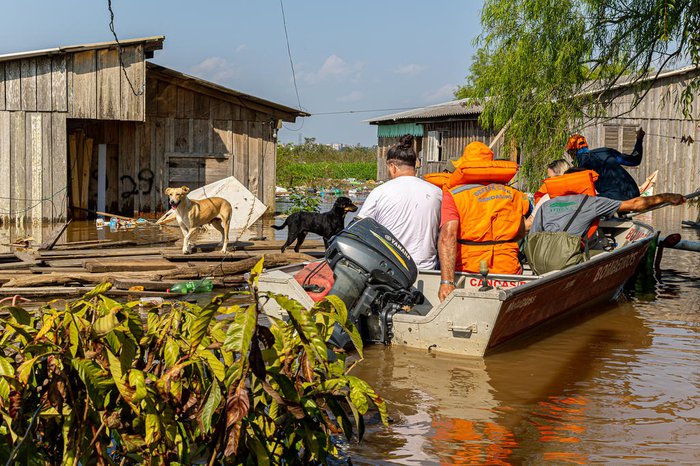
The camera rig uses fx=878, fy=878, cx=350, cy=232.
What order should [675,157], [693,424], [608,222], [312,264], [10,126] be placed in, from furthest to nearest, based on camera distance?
[675,157], [10,126], [608,222], [312,264], [693,424]

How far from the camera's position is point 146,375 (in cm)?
Answer: 404

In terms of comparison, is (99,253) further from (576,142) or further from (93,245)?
(576,142)

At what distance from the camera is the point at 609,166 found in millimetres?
13797

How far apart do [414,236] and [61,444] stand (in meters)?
5.29

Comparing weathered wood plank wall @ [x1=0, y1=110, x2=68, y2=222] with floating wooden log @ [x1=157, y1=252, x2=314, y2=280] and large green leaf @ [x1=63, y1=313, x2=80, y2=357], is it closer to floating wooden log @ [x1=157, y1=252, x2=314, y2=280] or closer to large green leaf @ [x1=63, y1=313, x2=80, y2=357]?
floating wooden log @ [x1=157, y1=252, x2=314, y2=280]

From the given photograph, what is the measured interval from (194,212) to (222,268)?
9.41ft

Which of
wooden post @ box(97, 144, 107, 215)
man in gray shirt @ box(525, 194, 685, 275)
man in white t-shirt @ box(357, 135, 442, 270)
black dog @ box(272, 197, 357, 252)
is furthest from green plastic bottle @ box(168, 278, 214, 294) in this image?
wooden post @ box(97, 144, 107, 215)

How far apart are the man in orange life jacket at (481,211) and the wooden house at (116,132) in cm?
1404

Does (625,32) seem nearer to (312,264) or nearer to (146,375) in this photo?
(312,264)

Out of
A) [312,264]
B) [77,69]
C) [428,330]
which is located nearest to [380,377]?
[428,330]

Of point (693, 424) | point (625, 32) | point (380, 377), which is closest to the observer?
point (693, 424)

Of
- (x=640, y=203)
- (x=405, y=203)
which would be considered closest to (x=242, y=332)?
(x=405, y=203)

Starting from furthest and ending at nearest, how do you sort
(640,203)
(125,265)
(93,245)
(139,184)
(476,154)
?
(139,184) < (93,245) < (125,265) < (640,203) < (476,154)

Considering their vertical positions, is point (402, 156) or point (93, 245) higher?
point (402, 156)
